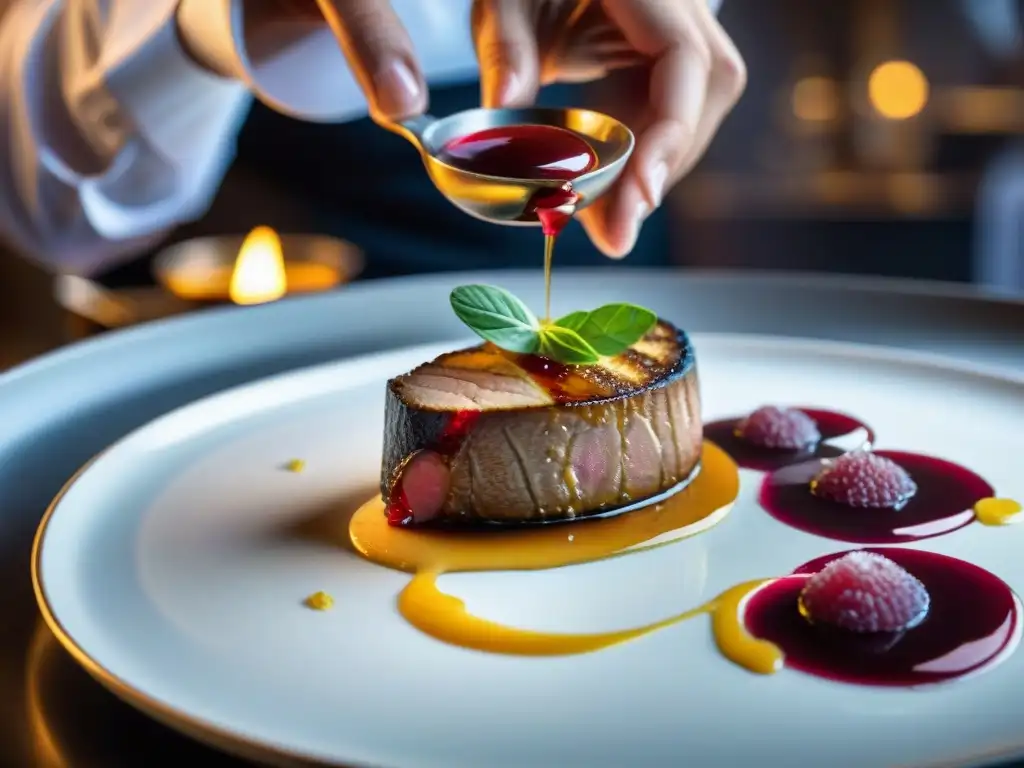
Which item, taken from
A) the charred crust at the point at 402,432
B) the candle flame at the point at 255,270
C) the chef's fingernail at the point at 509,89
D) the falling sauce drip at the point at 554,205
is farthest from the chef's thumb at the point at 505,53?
the candle flame at the point at 255,270

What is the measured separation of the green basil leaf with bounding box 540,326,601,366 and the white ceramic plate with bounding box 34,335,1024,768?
0.25 m

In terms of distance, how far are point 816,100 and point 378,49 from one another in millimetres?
2904

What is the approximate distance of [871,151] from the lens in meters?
3.98

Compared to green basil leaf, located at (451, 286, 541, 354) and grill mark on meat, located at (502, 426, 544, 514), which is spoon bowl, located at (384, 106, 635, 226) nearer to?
green basil leaf, located at (451, 286, 541, 354)

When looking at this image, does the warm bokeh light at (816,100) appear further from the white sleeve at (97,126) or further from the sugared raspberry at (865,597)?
the sugared raspberry at (865,597)

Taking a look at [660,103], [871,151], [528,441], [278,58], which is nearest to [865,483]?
[528,441]

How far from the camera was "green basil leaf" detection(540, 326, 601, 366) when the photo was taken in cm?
143

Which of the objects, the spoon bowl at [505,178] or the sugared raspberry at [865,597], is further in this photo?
the spoon bowl at [505,178]

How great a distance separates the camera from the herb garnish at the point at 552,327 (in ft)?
4.67

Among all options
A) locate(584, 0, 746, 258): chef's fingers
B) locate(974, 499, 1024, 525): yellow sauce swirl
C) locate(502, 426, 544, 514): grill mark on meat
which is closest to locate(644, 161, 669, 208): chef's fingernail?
locate(584, 0, 746, 258): chef's fingers

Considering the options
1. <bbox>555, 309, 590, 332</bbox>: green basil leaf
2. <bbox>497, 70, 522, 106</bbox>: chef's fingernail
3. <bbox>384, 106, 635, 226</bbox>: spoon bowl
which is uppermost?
<bbox>497, 70, 522, 106</bbox>: chef's fingernail

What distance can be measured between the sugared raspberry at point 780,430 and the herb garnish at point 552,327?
8.8 inches

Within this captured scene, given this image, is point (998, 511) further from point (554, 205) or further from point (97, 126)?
point (97, 126)

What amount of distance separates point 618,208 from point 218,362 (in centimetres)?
70
